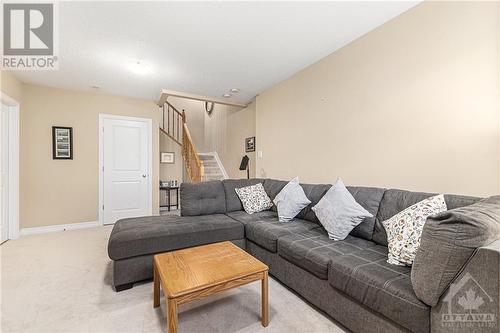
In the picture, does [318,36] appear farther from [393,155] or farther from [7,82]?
[7,82]

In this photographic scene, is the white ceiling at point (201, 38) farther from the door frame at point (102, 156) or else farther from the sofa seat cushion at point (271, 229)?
the sofa seat cushion at point (271, 229)

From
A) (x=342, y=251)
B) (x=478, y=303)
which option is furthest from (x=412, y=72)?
(x=478, y=303)

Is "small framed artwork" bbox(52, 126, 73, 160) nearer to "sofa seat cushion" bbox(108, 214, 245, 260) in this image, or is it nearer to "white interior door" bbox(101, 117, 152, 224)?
"white interior door" bbox(101, 117, 152, 224)

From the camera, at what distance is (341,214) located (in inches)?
78.3

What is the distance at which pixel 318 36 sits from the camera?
2.44m

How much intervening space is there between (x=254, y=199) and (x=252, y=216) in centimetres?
31

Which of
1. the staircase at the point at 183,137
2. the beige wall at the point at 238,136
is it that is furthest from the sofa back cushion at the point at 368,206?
the staircase at the point at 183,137

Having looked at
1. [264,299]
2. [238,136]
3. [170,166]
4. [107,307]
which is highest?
[238,136]

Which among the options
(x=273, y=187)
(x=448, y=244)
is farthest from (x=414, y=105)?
(x=273, y=187)

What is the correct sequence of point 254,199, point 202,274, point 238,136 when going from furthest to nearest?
point 238,136 < point 254,199 < point 202,274

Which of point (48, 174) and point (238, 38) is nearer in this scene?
point (238, 38)

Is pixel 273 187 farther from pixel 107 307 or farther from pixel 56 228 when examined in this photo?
pixel 56 228

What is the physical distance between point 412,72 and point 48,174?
5.26 m

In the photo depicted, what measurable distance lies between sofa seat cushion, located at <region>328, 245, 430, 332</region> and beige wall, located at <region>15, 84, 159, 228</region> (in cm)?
438
